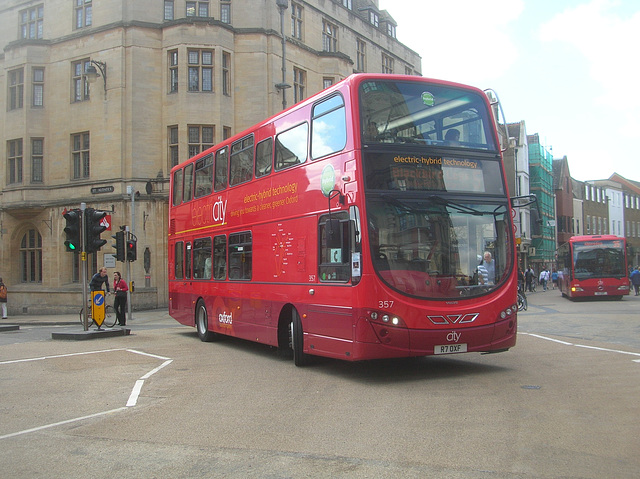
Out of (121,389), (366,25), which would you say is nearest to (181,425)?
(121,389)

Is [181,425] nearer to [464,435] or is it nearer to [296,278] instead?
[464,435]

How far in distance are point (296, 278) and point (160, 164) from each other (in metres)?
21.7

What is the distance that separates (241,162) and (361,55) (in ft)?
93.9

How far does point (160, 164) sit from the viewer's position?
102ft

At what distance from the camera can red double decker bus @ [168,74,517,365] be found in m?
9.03

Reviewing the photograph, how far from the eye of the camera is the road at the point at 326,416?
17.6 ft

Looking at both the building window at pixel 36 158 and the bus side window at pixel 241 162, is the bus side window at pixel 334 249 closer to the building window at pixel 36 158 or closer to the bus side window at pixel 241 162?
the bus side window at pixel 241 162

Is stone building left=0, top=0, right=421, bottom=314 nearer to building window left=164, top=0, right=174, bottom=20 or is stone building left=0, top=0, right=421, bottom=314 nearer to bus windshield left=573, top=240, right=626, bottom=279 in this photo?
building window left=164, top=0, right=174, bottom=20

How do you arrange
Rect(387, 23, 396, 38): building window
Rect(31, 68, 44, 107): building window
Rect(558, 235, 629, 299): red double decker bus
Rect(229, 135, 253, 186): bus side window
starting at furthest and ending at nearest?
Rect(387, 23, 396, 38): building window, Rect(31, 68, 44, 107): building window, Rect(558, 235, 629, 299): red double decker bus, Rect(229, 135, 253, 186): bus side window

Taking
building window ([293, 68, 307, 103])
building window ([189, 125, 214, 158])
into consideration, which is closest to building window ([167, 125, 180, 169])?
building window ([189, 125, 214, 158])

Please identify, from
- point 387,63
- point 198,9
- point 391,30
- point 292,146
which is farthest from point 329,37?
point 292,146

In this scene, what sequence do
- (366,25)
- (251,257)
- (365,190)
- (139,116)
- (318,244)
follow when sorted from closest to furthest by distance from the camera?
(365,190), (318,244), (251,257), (139,116), (366,25)

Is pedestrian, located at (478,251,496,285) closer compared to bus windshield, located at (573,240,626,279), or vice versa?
pedestrian, located at (478,251,496,285)

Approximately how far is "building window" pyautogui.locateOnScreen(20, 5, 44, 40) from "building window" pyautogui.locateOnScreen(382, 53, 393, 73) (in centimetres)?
2051
